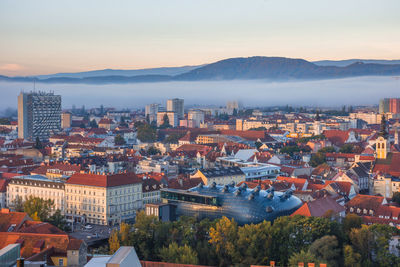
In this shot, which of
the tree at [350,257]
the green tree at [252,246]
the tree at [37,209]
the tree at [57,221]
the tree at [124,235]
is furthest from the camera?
the tree at [37,209]

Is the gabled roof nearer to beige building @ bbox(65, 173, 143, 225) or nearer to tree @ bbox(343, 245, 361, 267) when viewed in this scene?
tree @ bbox(343, 245, 361, 267)

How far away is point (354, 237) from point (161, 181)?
71.1 feet

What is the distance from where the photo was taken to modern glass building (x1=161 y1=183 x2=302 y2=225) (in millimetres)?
39656

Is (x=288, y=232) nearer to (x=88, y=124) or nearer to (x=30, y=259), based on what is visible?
(x=30, y=259)

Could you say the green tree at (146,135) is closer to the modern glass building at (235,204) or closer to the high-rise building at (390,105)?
the modern glass building at (235,204)

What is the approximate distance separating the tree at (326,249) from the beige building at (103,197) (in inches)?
717

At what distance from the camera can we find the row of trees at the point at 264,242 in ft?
105

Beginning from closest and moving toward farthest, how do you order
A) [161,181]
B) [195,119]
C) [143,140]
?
[161,181] < [143,140] < [195,119]

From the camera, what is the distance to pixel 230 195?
41281 mm

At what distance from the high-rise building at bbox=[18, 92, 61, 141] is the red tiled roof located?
6787 centimetres

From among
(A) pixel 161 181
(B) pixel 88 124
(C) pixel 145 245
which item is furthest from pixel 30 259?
(B) pixel 88 124

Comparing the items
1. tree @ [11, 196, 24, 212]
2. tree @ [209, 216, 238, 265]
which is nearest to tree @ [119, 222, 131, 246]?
tree @ [209, 216, 238, 265]

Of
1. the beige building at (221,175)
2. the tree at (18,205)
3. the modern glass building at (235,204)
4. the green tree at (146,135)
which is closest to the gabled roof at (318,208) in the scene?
the modern glass building at (235,204)

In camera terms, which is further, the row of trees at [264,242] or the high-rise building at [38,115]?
the high-rise building at [38,115]
